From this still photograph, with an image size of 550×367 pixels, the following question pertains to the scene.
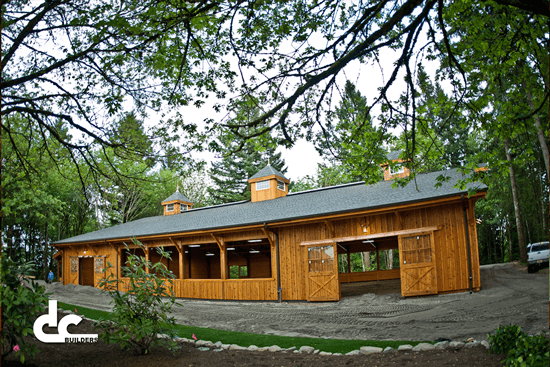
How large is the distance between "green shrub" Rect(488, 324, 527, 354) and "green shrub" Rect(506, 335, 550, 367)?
44cm

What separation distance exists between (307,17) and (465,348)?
5.84 meters

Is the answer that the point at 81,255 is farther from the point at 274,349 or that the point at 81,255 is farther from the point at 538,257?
the point at 538,257

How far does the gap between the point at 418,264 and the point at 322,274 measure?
3.17 meters

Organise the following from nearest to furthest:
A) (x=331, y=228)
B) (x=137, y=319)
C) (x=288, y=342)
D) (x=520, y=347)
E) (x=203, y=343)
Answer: (x=520, y=347), (x=137, y=319), (x=203, y=343), (x=288, y=342), (x=331, y=228)

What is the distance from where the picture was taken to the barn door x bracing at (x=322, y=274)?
12.9 m

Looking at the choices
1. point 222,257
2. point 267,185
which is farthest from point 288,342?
point 267,185

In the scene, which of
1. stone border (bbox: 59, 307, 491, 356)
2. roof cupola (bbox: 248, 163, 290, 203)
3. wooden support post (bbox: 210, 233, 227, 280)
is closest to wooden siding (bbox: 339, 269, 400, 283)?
roof cupola (bbox: 248, 163, 290, 203)

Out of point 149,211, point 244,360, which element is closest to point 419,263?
point 244,360

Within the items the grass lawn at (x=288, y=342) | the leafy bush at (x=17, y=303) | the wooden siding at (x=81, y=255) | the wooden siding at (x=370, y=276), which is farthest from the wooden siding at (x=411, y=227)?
the leafy bush at (x=17, y=303)

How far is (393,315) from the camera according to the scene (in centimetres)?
986

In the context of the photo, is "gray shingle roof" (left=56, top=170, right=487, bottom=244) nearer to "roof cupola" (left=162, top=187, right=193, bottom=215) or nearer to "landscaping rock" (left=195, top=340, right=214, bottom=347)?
"roof cupola" (left=162, top=187, right=193, bottom=215)

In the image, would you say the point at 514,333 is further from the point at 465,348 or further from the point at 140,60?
the point at 140,60

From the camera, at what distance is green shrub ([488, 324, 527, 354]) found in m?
4.53

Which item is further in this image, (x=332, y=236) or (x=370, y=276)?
(x=370, y=276)
